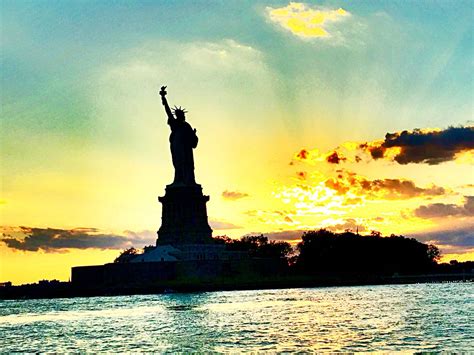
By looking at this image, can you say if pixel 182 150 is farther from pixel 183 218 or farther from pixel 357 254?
pixel 357 254

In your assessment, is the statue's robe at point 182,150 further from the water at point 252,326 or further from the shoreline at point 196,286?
the water at point 252,326

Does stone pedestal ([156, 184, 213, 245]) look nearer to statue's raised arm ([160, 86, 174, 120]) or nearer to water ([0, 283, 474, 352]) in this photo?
statue's raised arm ([160, 86, 174, 120])

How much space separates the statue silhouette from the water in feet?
90.5

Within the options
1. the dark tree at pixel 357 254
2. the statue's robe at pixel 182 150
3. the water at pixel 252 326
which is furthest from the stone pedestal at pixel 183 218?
the dark tree at pixel 357 254

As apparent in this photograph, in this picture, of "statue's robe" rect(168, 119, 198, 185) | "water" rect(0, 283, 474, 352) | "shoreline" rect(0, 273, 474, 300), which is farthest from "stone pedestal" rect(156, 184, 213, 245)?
"water" rect(0, 283, 474, 352)

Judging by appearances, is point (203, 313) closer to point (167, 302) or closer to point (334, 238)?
point (167, 302)

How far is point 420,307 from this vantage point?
6412cm

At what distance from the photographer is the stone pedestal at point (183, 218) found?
103 m

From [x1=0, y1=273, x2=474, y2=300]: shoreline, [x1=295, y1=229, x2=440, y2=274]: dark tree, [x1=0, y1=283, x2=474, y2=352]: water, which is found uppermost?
[x1=295, y1=229, x2=440, y2=274]: dark tree

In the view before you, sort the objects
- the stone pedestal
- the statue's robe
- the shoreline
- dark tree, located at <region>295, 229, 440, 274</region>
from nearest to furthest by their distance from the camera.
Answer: the shoreline → the stone pedestal → the statue's robe → dark tree, located at <region>295, 229, 440, 274</region>

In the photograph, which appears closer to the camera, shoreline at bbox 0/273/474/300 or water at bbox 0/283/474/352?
water at bbox 0/283/474/352

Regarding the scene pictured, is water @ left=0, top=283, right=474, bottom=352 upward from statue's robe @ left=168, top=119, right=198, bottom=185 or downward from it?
downward

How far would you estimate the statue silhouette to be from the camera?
105 metres

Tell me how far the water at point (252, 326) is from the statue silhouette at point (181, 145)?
1086 inches
